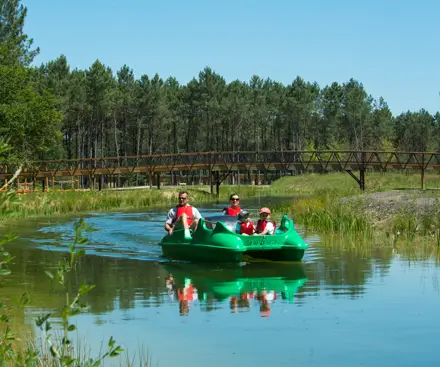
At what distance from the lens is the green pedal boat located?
54.1ft

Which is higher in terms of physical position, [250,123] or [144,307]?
[250,123]

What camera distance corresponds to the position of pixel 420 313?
35.9 ft

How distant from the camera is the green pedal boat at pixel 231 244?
16500 millimetres

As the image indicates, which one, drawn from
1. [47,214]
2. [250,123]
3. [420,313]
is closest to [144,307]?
[420,313]

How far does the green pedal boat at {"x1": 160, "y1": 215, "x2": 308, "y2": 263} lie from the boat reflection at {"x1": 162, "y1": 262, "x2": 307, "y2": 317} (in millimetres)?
234

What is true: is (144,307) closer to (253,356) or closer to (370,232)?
(253,356)

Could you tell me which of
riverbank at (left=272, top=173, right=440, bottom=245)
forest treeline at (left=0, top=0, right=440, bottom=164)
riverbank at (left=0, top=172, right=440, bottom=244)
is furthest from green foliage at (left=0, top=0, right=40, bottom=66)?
riverbank at (left=272, top=173, right=440, bottom=245)

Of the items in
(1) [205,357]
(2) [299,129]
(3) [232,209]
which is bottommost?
(1) [205,357]

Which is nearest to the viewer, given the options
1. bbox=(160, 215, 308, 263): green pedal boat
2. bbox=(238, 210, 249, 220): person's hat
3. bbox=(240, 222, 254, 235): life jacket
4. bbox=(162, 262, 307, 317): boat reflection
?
bbox=(162, 262, 307, 317): boat reflection

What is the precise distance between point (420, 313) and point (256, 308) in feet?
7.47

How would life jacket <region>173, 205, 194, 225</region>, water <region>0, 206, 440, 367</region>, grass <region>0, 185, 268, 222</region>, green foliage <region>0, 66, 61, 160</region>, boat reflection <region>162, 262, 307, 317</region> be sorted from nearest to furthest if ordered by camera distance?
water <region>0, 206, 440, 367</region> < boat reflection <region>162, 262, 307, 317</region> < life jacket <region>173, 205, 194, 225</region> < grass <region>0, 185, 268, 222</region> < green foliage <region>0, 66, 61, 160</region>

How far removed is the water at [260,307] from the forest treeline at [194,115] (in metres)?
37.4

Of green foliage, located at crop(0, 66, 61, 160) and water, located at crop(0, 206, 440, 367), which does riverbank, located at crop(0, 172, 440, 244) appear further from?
green foliage, located at crop(0, 66, 61, 160)

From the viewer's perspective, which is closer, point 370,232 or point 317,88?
point 370,232
